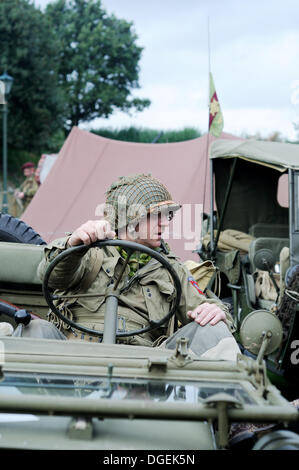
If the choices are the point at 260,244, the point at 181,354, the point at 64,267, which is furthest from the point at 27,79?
the point at 181,354

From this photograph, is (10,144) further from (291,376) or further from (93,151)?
(291,376)

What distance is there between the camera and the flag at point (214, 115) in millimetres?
6664

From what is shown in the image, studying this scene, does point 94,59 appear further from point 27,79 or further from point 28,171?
point 28,171

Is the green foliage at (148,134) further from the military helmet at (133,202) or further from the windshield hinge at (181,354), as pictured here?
the windshield hinge at (181,354)

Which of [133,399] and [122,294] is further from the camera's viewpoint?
[122,294]

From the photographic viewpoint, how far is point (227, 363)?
6.02 ft

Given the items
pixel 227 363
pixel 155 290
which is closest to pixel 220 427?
pixel 227 363

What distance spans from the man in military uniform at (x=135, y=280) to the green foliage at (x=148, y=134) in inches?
830

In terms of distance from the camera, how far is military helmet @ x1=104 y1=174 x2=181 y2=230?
2.63m

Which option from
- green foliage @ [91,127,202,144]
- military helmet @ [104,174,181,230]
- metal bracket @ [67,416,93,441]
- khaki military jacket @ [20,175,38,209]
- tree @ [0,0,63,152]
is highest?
tree @ [0,0,63,152]

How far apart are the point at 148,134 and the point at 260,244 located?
21.0 metres

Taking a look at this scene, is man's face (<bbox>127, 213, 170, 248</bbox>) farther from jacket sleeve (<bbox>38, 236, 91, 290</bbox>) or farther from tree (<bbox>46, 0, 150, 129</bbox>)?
tree (<bbox>46, 0, 150, 129</bbox>)

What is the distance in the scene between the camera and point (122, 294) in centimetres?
263

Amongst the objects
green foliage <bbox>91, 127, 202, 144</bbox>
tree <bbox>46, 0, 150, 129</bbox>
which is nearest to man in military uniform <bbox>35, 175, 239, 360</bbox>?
green foliage <bbox>91, 127, 202, 144</bbox>
